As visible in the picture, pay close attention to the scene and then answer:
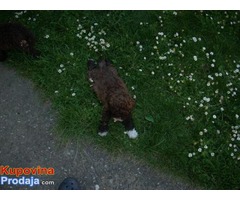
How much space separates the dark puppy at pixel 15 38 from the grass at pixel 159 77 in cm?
37

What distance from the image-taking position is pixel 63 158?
6.16 m

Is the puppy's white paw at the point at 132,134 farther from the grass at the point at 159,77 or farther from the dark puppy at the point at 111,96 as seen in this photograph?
the grass at the point at 159,77

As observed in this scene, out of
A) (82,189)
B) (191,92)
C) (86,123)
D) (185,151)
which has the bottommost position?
(82,189)

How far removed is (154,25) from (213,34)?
4.55 ft

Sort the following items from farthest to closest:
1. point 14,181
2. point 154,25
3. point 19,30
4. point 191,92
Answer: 1. point 154,25
2. point 191,92
3. point 19,30
4. point 14,181

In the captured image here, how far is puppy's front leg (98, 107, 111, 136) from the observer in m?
6.06

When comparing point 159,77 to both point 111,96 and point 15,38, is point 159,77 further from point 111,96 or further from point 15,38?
point 15,38

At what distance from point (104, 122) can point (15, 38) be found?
2357mm

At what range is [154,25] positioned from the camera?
7.31 meters

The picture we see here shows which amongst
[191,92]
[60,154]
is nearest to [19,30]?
[60,154]

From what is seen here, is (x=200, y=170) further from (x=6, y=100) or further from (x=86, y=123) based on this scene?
(x=6, y=100)

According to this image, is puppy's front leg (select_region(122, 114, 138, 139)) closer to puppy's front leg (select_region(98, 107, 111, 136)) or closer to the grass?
the grass

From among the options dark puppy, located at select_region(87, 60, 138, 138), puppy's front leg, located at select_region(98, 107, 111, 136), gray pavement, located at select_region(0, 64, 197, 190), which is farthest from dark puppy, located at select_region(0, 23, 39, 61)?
puppy's front leg, located at select_region(98, 107, 111, 136)

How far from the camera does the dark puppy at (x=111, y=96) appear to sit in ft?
18.8
